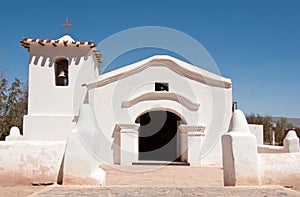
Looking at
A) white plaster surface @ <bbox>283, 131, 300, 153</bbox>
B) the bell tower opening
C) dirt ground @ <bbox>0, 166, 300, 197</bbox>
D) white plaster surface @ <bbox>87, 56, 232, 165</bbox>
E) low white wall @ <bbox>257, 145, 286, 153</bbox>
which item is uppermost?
the bell tower opening

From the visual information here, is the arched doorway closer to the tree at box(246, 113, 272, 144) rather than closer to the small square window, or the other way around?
the small square window

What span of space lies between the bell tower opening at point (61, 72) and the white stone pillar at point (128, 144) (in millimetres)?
3507

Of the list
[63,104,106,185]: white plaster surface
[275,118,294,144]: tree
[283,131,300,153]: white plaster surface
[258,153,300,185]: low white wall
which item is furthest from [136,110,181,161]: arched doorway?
[275,118,294,144]: tree

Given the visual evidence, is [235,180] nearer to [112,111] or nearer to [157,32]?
[112,111]

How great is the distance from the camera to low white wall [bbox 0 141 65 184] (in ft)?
26.1

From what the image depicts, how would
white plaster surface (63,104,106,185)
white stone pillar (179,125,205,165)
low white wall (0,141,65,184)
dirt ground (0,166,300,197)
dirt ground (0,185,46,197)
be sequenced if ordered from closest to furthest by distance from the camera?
dirt ground (0,185,46,197) < dirt ground (0,166,300,197) < white plaster surface (63,104,106,185) < low white wall (0,141,65,184) < white stone pillar (179,125,205,165)

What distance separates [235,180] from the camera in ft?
25.6

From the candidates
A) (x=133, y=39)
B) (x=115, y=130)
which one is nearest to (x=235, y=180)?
(x=115, y=130)

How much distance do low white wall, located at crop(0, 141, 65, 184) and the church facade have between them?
259 inches

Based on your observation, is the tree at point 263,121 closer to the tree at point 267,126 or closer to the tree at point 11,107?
the tree at point 267,126

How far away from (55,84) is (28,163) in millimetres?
7805

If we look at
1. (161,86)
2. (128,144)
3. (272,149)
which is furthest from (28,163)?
(272,149)

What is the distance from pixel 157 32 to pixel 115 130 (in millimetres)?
4813

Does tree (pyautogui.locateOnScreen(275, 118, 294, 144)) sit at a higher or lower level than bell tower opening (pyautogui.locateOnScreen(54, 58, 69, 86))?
lower
